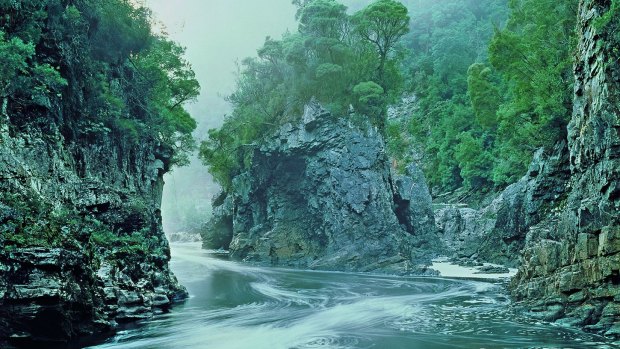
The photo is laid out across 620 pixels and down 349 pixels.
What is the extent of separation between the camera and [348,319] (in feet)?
60.2

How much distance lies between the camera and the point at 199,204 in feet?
397

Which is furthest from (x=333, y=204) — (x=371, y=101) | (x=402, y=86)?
(x=402, y=86)

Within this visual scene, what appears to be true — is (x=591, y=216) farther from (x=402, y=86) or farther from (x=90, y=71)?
(x=402, y=86)

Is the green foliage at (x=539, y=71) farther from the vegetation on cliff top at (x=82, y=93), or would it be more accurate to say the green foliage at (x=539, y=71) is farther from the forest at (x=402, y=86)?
the vegetation on cliff top at (x=82, y=93)

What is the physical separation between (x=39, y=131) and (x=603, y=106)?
1886 cm

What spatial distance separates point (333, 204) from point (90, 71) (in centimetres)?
2105

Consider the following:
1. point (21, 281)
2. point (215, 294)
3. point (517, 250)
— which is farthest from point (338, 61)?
point (21, 281)

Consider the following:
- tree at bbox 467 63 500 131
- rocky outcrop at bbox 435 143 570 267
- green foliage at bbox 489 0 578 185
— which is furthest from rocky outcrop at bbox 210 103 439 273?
tree at bbox 467 63 500 131

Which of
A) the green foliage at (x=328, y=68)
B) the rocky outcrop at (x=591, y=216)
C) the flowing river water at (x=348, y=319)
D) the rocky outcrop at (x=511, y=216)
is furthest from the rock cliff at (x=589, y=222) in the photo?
the green foliage at (x=328, y=68)

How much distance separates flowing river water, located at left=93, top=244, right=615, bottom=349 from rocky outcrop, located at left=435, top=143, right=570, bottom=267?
17.6 feet

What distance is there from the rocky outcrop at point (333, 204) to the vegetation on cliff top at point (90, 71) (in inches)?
442

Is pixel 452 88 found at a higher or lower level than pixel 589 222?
higher

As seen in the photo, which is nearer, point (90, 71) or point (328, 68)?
point (90, 71)

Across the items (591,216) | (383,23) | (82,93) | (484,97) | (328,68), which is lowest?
(591,216)
